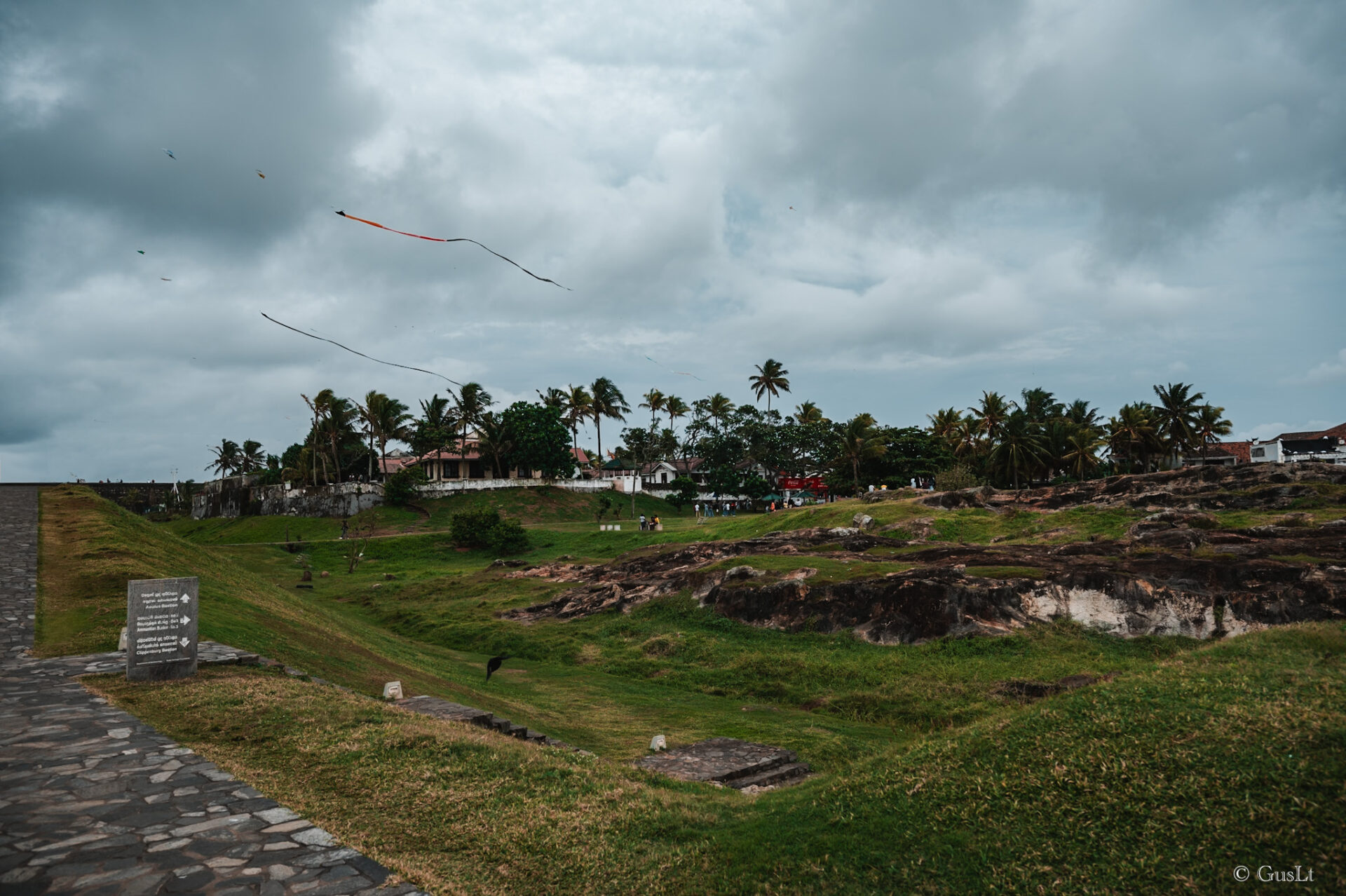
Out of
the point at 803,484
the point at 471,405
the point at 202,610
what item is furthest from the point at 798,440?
the point at 202,610

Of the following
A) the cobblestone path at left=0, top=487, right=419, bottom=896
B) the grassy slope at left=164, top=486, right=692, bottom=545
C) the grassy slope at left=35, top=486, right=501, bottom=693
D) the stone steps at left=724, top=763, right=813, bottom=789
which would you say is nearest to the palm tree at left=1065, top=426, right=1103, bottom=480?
the grassy slope at left=164, top=486, right=692, bottom=545

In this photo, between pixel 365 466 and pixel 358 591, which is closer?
pixel 358 591

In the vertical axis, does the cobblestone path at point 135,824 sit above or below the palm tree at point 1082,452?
below

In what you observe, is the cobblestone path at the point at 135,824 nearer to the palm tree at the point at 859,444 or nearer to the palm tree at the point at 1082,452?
the palm tree at the point at 859,444

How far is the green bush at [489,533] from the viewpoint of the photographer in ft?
197

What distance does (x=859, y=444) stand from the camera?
245 ft

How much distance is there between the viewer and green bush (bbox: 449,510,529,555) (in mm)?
60062

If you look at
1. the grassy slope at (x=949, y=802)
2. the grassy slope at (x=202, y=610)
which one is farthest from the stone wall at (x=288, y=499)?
the grassy slope at (x=949, y=802)

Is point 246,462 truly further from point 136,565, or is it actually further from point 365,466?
point 136,565

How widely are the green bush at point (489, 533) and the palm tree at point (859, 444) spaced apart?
112 ft

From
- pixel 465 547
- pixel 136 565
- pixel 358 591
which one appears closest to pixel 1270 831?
pixel 136 565

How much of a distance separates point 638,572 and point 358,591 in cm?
1841

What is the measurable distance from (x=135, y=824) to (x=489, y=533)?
180ft

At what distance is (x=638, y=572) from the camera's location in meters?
41.0
